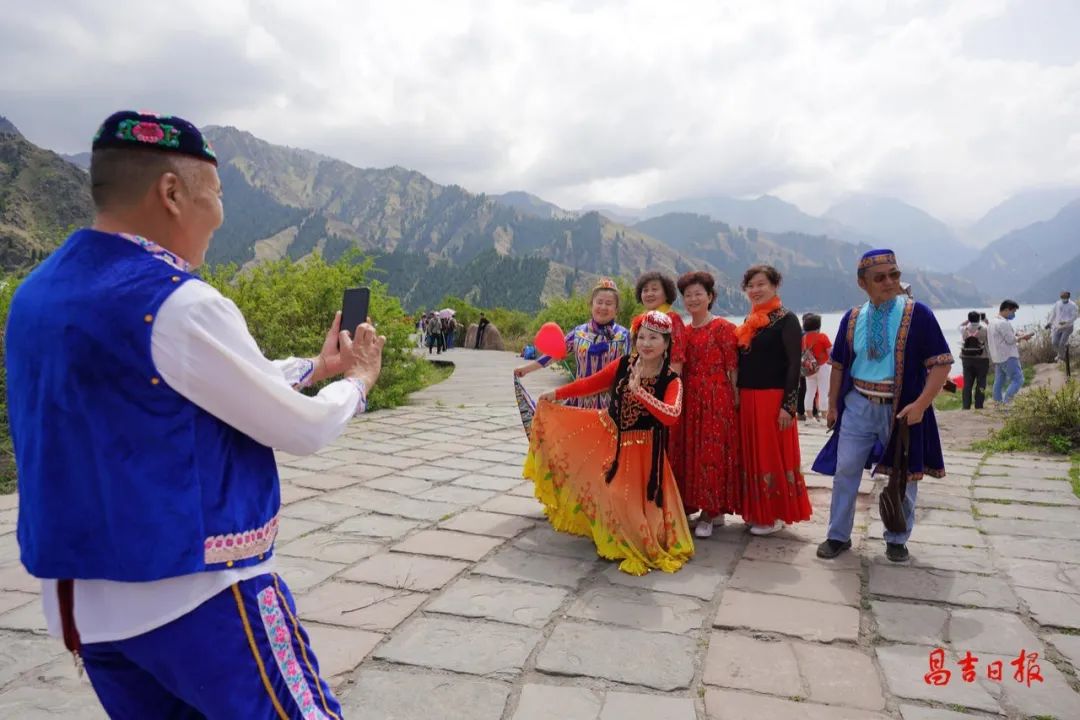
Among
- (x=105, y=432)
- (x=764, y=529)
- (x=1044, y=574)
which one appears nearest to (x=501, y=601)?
(x=764, y=529)

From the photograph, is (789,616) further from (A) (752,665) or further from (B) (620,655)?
(B) (620,655)

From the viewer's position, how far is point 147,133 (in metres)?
1.36

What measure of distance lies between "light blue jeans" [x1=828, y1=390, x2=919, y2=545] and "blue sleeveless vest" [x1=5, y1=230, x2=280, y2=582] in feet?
13.1

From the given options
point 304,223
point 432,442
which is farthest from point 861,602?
point 304,223

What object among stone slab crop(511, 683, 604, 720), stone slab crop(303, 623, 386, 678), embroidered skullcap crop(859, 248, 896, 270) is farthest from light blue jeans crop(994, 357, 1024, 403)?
stone slab crop(303, 623, 386, 678)

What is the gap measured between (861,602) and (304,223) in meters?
209

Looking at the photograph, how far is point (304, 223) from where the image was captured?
646ft

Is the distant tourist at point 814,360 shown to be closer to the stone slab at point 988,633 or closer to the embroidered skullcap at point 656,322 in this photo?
the embroidered skullcap at point 656,322

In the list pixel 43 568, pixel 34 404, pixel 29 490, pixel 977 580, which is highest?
pixel 34 404

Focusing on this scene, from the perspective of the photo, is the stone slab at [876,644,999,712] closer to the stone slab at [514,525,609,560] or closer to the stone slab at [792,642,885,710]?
the stone slab at [792,642,885,710]

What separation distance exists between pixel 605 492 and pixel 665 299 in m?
1.63

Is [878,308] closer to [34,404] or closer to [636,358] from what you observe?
[636,358]

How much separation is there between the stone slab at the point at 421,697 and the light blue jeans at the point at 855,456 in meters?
2.62

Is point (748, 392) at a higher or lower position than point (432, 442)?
higher
